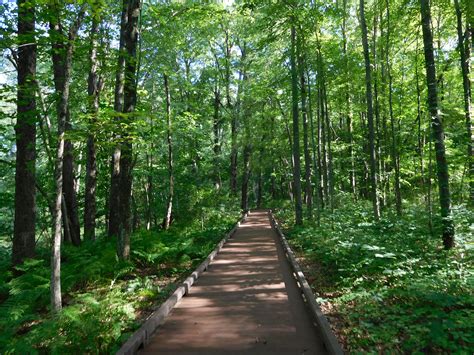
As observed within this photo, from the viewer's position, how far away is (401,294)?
507 cm

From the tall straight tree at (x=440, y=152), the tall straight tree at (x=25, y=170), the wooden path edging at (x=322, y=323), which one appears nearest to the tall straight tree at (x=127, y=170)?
the tall straight tree at (x=25, y=170)

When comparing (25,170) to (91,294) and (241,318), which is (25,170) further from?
(241,318)

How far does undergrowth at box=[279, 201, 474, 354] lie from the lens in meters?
3.83

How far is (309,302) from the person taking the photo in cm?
545

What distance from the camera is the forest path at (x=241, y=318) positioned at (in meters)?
4.12

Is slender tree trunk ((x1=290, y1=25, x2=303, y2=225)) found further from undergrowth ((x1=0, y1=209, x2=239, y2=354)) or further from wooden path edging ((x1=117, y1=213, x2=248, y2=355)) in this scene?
wooden path edging ((x1=117, y1=213, x2=248, y2=355))

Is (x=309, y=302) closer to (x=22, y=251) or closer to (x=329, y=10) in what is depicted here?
(x=22, y=251)

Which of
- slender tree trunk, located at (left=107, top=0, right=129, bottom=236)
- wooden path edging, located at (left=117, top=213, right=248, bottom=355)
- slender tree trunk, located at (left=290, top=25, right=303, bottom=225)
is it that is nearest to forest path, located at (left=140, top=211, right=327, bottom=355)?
wooden path edging, located at (left=117, top=213, right=248, bottom=355)

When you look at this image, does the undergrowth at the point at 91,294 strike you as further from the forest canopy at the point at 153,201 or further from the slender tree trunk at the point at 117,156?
the slender tree trunk at the point at 117,156

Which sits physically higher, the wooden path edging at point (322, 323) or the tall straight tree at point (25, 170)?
the tall straight tree at point (25, 170)

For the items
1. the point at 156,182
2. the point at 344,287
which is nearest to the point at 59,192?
the point at 344,287

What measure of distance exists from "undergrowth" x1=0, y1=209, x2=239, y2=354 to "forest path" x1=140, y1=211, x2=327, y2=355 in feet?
1.99

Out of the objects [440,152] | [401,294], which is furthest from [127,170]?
[440,152]

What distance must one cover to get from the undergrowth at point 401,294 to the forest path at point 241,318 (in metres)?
0.57
